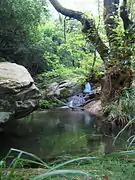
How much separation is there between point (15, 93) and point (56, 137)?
0.95 m

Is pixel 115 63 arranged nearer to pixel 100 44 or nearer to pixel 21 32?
pixel 100 44

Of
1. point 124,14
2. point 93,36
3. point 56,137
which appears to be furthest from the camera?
point 93,36

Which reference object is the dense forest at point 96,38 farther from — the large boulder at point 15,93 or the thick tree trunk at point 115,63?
the large boulder at point 15,93

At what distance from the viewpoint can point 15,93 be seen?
13.7 feet

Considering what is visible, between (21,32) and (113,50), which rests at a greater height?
(21,32)

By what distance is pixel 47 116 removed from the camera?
19.6 ft

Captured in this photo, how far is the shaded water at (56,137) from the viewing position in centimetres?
337

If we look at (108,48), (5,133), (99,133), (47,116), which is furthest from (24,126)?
(108,48)

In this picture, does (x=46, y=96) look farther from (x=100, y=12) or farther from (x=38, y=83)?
(x=100, y=12)

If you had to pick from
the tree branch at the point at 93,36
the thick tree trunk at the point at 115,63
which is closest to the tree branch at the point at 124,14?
the thick tree trunk at the point at 115,63

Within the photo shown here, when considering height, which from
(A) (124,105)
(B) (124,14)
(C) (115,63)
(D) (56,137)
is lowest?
(D) (56,137)

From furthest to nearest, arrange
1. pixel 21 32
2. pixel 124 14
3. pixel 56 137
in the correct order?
pixel 21 32 < pixel 124 14 < pixel 56 137

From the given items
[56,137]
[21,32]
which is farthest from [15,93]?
[21,32]

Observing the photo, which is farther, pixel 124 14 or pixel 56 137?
pixel 124 14
